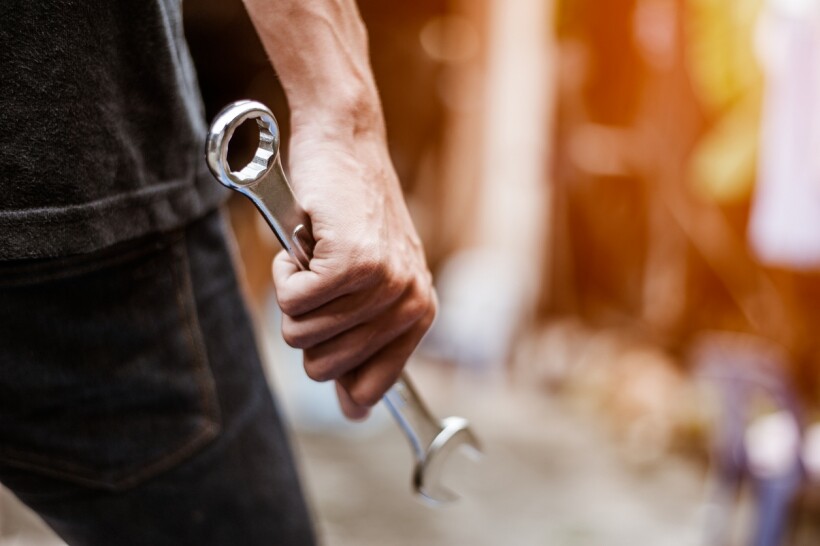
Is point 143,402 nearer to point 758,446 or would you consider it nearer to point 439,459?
point 439,459

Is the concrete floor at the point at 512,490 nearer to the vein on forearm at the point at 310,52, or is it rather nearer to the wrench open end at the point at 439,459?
the wrench open end at the point at 439,459

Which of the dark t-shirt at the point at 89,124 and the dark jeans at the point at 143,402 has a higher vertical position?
the dark t-shirt at the point at 89,124

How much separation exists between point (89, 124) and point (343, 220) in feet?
0.64

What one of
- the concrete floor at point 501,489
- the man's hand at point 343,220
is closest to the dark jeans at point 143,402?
the man's hand at point 343,220

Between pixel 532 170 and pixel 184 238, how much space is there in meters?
3.18

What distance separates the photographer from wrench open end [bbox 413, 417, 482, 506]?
66cm

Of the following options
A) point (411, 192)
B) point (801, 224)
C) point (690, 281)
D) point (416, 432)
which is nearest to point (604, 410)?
point (690, 281)

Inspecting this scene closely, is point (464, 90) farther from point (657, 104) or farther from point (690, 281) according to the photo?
point (690, 281)

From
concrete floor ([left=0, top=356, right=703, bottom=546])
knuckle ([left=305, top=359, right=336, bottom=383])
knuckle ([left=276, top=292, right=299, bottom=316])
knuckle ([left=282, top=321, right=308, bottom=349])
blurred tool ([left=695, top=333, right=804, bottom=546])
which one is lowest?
concrete floor ([left=0, top=356, right=703, bottom=546])

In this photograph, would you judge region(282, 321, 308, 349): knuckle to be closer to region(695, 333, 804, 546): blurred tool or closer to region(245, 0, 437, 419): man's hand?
region(245, 0, 437, 419): man's hand

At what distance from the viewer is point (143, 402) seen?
2.11ft

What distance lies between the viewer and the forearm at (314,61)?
22.4 inches

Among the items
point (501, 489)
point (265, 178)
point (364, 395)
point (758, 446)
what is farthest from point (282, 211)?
point (501, 489)

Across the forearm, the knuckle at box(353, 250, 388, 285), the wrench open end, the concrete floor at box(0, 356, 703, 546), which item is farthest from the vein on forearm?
the concrete floor at box(0, 356, 703, 546)
